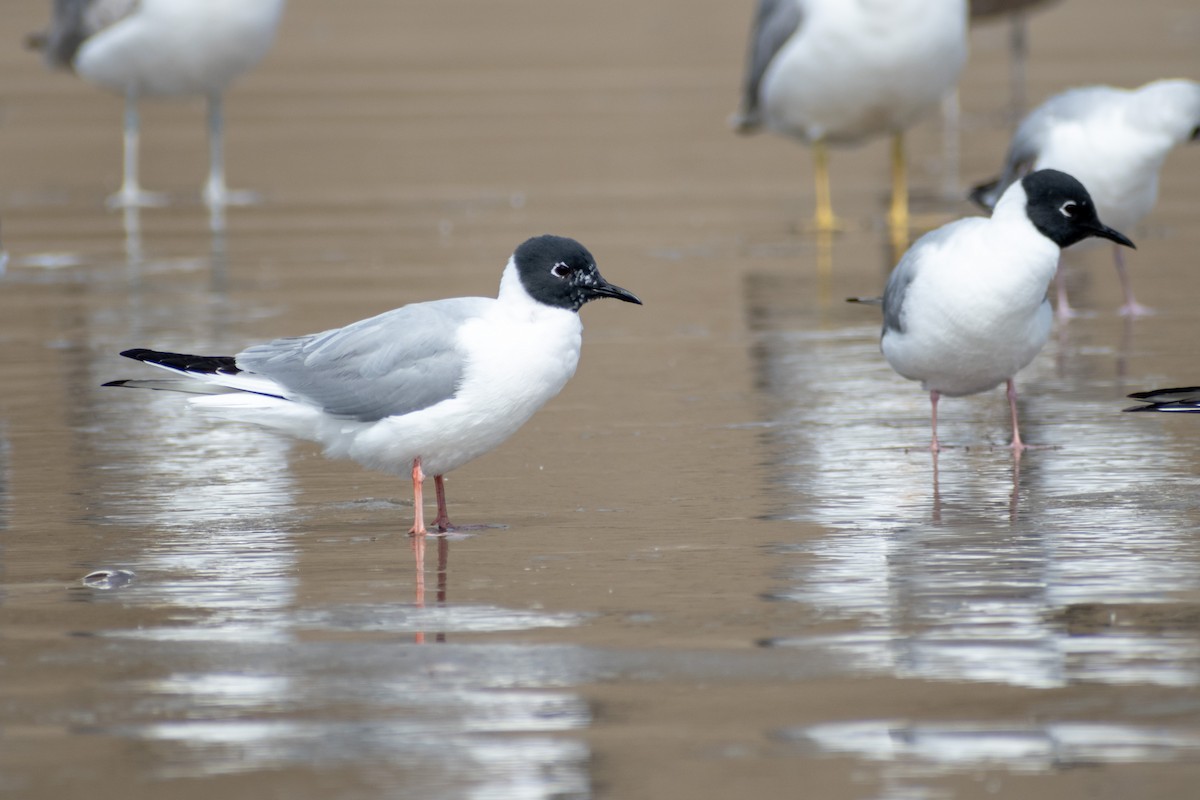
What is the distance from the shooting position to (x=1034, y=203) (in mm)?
7363

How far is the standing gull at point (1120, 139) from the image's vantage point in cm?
994

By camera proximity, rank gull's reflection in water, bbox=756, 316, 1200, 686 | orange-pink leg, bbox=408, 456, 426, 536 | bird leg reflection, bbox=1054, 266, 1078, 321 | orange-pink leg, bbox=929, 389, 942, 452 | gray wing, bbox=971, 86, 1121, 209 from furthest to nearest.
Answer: bird leg reflection, bbox=1054, 266, 1078, 321 < gray wing, bbox=971, 86, 1121, 209 < orange-pink leg, bbox=929, 389, 942, 452 < orange-pink leg, bbox=408, 456, 426, 536 < gull's reflection in water, bbox=756, 316, 1200, 686

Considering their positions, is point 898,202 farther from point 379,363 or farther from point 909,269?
point 379,363

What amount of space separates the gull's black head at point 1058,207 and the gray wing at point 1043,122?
2.73 meters

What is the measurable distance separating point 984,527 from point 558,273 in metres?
1.44

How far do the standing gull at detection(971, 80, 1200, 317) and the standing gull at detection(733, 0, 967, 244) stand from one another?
305 centimetres

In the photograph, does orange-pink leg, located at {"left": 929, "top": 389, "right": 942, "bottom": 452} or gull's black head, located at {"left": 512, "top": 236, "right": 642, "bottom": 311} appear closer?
gull's black head, located at {"left": 512, "top": 236, "right": 642, "bottom": 311}

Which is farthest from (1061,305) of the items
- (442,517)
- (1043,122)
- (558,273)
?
(442,517)

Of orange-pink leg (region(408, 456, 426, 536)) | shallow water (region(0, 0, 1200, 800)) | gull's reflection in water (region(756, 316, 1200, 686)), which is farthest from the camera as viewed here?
orange-pink leg (region(408, 456, 426, 536))

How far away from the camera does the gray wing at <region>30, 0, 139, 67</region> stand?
16.8 meters

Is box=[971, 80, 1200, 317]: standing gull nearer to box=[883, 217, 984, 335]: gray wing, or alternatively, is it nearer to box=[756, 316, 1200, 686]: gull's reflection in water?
box=[756, 316, 1200, 686]: gull's reflection in water

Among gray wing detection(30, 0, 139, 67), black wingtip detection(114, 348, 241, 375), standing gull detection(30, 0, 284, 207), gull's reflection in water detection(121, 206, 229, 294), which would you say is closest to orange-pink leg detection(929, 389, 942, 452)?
black wingtip detection(114, 348, 241, 375)

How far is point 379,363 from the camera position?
21.5ft

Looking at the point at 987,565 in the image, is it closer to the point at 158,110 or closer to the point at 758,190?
the point at 758,190
